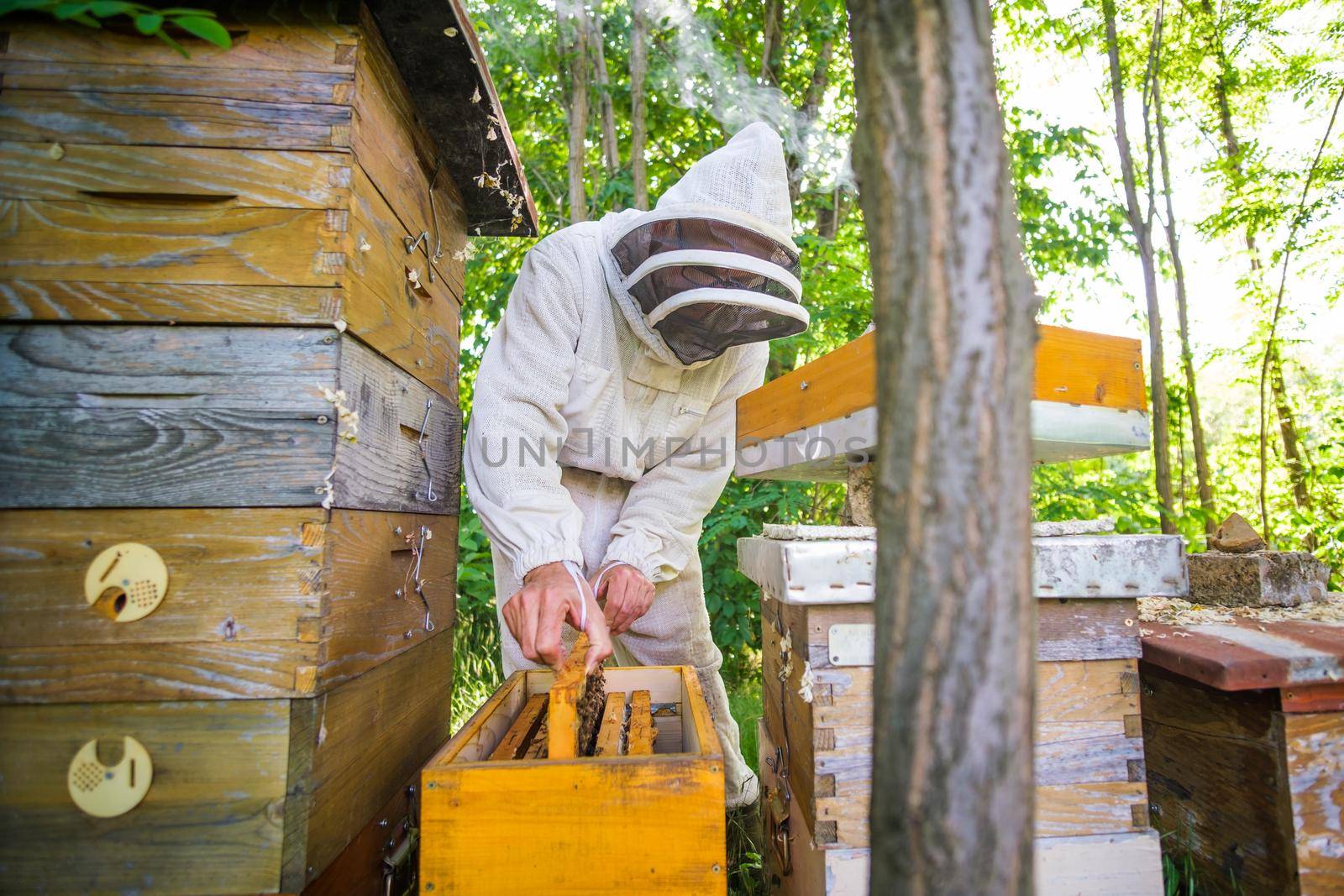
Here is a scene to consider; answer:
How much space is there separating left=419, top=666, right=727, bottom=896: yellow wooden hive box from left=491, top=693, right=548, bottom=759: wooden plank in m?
0.25

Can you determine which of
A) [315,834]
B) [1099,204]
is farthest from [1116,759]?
[1099,204]

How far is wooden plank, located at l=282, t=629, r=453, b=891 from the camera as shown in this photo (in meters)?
1.26

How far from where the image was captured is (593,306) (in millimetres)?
2258

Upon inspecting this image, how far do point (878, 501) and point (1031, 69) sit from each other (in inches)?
284

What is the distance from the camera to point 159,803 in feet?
3.81

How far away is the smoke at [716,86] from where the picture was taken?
4688mm

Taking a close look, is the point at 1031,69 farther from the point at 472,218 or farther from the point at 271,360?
the point at 271,360

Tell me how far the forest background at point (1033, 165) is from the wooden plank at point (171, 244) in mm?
2508

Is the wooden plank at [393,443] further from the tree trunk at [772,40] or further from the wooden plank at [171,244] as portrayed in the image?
the tree trunk at [772,40]

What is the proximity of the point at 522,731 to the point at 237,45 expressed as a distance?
55.4 inches

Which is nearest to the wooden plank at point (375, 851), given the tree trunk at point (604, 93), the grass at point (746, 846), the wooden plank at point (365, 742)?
the wooden plank at point (365, 742)

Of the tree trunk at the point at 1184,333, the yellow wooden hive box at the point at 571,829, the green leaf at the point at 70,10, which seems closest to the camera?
the green leaf at the point at 70,10

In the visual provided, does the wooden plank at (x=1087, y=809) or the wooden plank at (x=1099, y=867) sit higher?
the wooden plank at (x=1087, y=809)

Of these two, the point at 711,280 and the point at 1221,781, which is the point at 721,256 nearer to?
the point at 711,280
